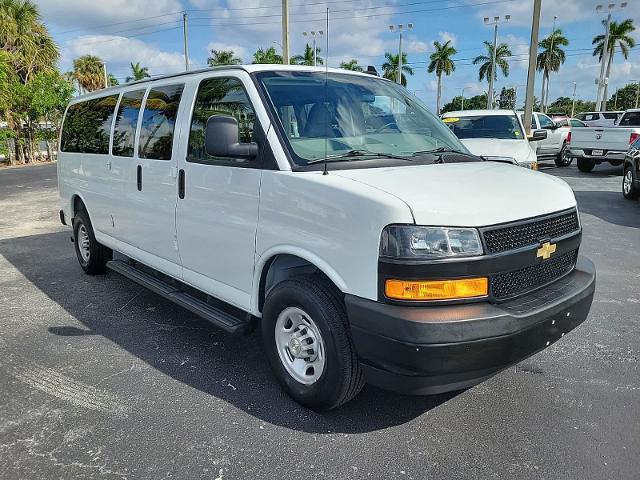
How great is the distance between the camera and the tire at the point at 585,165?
55.4 feet

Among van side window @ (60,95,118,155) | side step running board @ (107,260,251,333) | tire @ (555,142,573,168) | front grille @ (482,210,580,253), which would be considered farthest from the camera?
tire @ (555,142,573,168)

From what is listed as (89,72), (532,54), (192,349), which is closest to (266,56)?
(89,72)

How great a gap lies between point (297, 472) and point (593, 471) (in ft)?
4.95

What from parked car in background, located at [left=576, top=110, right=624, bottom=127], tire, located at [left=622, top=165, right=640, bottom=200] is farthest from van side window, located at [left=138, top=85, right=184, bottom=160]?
parked car in background, located at [left=576, top=110, right=624, bottom=127]

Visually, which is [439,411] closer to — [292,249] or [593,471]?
[593,471]

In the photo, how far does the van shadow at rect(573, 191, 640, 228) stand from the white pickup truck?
348cm

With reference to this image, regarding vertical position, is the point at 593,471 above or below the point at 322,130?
below

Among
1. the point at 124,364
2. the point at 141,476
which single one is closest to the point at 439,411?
the point at 141,476

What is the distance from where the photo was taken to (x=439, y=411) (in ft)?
10.8

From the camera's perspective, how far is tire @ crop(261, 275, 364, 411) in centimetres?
291

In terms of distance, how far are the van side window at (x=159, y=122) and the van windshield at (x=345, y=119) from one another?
987 mm

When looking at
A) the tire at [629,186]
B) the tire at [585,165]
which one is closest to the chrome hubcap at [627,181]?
the tire at [629,186]

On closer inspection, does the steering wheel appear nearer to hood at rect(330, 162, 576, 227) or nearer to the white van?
the white van

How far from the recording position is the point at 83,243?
6.30 meters
